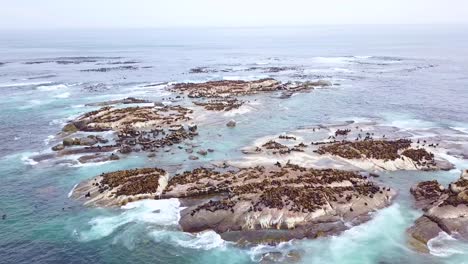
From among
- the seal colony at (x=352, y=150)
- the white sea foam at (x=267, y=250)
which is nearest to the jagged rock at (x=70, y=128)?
the seal colony at (x=352, y=150)

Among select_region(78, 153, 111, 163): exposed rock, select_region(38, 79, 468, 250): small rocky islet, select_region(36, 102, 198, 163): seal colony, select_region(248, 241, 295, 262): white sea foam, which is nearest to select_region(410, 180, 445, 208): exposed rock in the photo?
select_region(38, 79, 468, 250): small rocky islet

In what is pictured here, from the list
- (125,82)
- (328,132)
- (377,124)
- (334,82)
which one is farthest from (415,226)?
(125,82)

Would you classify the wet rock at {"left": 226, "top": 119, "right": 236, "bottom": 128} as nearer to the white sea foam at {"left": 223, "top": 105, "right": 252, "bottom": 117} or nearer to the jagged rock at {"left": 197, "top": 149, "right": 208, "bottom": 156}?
the white sea foam at {"left": 223, "top": 105, "right": 252, "bottom": 117}

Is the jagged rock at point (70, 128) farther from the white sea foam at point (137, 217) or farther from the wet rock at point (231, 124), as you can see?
the white sea foam at point (137, 217)

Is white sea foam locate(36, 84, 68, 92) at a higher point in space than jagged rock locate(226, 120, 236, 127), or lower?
lower

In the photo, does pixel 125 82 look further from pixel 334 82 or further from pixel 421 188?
pixel 421 188
